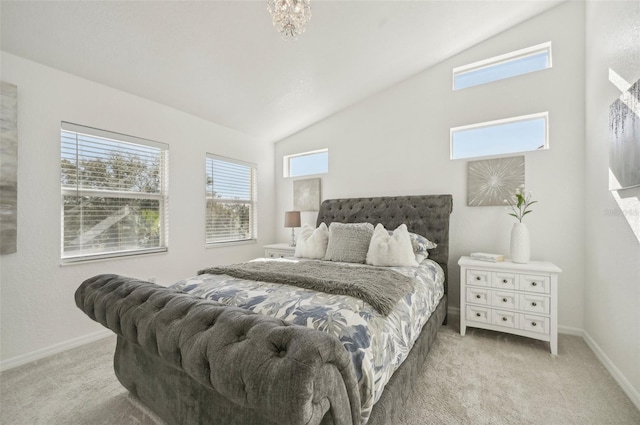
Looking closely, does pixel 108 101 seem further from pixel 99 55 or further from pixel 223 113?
pixel 223 113

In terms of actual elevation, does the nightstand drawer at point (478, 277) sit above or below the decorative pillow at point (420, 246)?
below

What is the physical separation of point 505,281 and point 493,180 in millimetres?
1106

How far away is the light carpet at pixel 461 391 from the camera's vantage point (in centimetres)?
157

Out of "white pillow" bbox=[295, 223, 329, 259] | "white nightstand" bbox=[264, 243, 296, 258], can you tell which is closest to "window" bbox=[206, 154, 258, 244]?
"white nightstand" bbox=[264, 243, 296, 258]

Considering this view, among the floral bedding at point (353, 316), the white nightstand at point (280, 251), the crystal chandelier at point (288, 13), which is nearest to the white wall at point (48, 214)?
the white nightstand at point (280, 251)

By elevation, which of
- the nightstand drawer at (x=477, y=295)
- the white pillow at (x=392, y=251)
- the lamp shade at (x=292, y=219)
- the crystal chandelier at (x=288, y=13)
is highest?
the crystal chandelier at (x=288, y=13)

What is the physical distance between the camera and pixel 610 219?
2.06 m

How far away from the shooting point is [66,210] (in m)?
2.47

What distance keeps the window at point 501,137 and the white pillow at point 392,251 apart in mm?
1372

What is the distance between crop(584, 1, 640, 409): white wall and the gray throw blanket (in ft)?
4.70

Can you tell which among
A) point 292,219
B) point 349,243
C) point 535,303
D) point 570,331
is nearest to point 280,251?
point 292,219

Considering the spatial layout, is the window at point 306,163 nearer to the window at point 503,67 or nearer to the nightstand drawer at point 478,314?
the window at point 503,67

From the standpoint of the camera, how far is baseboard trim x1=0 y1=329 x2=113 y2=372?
83.0 inches

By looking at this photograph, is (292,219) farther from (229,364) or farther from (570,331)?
(570,331)
